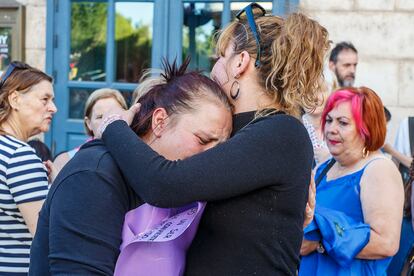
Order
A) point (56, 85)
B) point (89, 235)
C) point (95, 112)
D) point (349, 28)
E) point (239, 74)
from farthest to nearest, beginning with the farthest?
point (56, 85) < point (349, 28) < point (95, 112) < point (239, 74) < point (89, 235)

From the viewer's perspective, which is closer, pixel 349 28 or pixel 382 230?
pixel 382 230

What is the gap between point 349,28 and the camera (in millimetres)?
5504

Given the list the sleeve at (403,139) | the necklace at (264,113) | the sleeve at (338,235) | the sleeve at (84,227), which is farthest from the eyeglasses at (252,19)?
the sleeve at (403,139)

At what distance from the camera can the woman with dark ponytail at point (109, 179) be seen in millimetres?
1451

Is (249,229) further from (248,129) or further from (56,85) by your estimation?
(56,85)

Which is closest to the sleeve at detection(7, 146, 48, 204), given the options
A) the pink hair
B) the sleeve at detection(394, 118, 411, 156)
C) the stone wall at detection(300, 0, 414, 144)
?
the pink hair

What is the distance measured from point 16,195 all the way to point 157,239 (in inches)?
47.9

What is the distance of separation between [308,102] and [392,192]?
117 cm

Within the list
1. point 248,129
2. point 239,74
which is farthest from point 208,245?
point 239,74

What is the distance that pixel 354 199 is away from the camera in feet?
9.52

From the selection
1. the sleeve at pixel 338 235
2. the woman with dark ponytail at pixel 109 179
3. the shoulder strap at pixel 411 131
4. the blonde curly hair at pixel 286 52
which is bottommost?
the sleeve at pixel 338 235

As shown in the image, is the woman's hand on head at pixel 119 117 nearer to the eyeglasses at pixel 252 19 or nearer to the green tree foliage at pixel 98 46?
the eyeglasses at pixel 252 19

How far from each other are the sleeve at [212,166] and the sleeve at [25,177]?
1.04m

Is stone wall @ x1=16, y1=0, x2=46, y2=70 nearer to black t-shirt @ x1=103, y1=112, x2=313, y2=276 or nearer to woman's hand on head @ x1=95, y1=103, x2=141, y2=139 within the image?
woman's hand on head @ x1=95, y1=103, x2=141, y2=139
